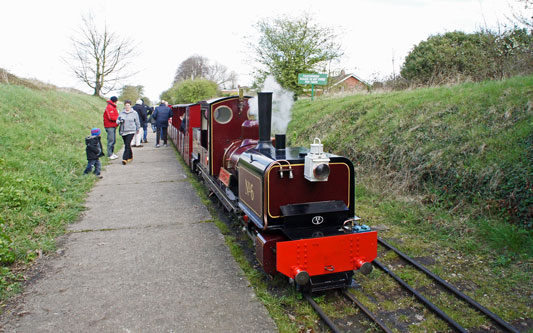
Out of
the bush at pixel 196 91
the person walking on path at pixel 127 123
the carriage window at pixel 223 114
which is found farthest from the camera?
the bush at pixel 196 91

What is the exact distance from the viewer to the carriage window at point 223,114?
6629mm

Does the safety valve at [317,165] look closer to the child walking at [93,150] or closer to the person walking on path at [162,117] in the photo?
the child walking at [93,150]

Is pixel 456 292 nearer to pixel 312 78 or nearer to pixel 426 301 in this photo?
pixel 426 301

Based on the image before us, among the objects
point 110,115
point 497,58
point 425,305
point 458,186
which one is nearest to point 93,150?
point 110,115

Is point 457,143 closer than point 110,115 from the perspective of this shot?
Yes

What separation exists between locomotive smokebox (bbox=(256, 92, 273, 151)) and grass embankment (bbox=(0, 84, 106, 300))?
3169 mm

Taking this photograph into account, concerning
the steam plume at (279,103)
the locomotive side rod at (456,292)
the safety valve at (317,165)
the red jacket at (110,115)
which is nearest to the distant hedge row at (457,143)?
the locomotive side rod at (456,292)

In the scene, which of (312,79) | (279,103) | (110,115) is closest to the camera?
(279,103)

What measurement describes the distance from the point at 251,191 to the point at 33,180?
490 centimetres

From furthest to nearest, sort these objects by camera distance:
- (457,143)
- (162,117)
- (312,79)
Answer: (162,117)
(312,79)
(457,143)

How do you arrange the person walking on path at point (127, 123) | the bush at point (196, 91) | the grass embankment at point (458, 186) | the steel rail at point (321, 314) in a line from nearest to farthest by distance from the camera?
the steel rail at point (321, 314), the grass embankment at point (458, 186), the person walking on path at point (127, 123), the bush at point (196, 91)

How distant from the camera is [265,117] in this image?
5.21 metres

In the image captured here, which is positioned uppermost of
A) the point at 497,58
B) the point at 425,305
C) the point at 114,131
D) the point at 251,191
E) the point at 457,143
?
the point at 497,58

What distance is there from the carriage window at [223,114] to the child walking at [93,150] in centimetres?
394
